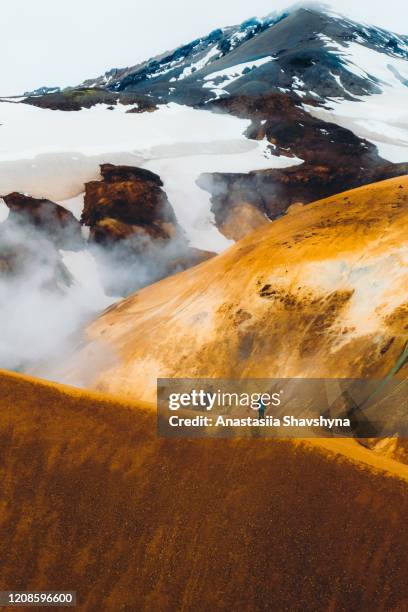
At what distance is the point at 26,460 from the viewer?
15977mm

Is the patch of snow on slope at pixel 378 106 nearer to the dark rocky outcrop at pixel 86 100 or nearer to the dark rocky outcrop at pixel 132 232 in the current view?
the dark rocky outcrop at pixel 86 100

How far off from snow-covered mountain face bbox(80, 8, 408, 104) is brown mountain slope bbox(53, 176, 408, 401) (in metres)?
65.2

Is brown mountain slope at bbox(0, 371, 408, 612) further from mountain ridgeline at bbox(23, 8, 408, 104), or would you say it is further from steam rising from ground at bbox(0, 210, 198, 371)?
mountain ridgeline at bbox(23, 8, 408, 104)

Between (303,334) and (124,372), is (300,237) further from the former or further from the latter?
(124,372)

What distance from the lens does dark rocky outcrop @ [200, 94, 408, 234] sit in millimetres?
58906

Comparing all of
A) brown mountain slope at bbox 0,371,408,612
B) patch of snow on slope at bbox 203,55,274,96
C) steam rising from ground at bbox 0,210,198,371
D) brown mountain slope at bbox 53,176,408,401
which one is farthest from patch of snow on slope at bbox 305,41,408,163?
brown mountain slope at bbox 0,371,408,612

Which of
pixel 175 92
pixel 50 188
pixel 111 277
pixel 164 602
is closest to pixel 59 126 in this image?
pixel 50 188

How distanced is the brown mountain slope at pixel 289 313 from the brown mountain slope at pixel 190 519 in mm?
7578

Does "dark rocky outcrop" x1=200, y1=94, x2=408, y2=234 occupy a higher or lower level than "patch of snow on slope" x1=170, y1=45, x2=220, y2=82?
lower

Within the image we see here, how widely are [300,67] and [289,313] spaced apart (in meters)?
90.3

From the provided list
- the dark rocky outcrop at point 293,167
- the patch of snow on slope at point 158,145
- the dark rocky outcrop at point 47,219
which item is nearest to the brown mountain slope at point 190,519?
the dark rocky outcrop at point 47,219

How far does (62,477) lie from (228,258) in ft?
68.0

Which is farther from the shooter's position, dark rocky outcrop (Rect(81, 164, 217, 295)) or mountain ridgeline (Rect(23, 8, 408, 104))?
mountain ridgeline (Rect(23, 8, 408, 104))

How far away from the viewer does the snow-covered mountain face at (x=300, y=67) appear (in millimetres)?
96562
